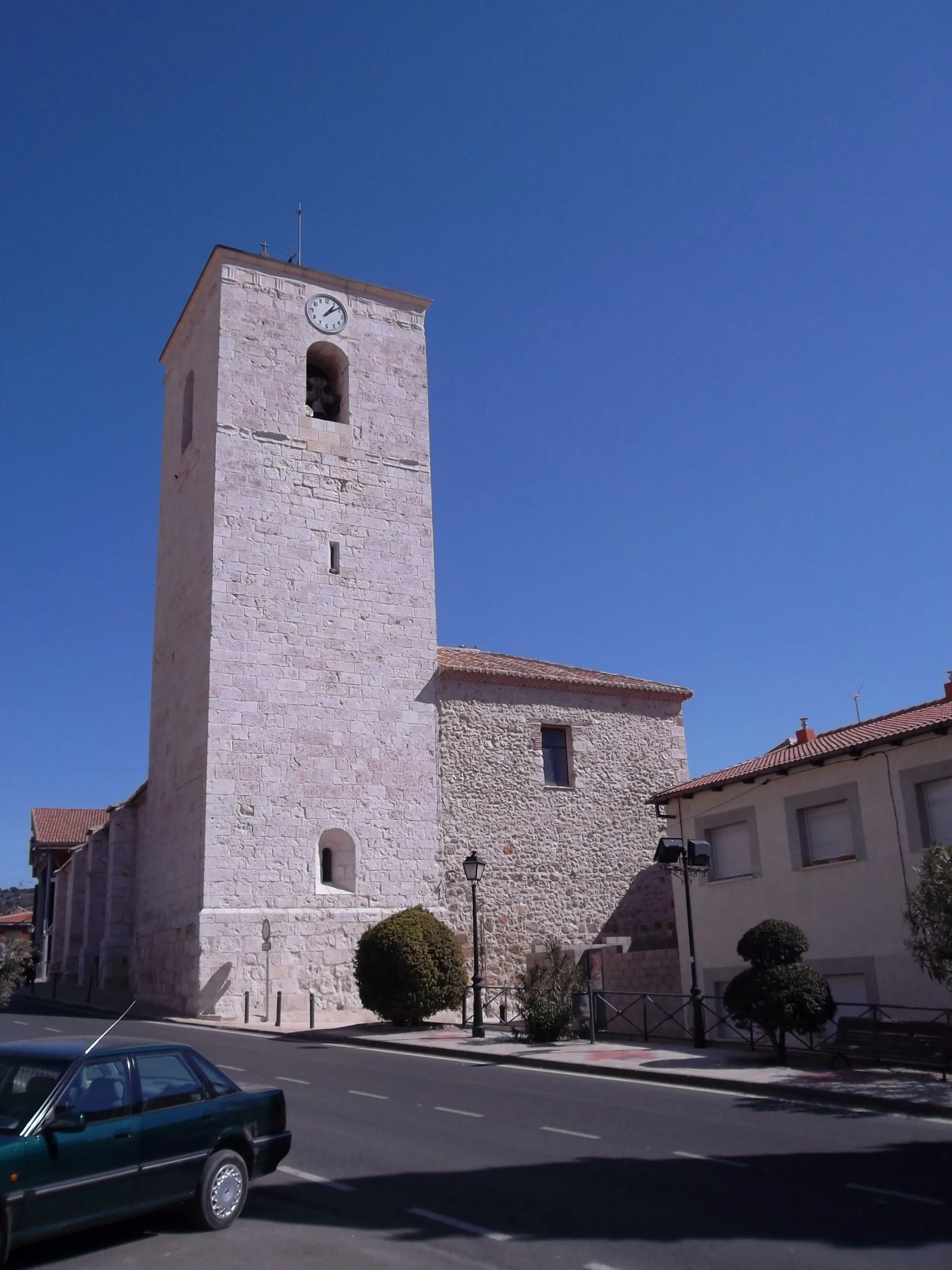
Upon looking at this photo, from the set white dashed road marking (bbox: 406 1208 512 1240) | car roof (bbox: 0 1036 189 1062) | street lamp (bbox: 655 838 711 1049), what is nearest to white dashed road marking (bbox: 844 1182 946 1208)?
white dashed road marking (bbox: 406 1208 512 1240)

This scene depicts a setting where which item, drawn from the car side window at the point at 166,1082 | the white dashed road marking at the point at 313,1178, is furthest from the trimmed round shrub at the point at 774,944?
the car side window at the point at 166,1082

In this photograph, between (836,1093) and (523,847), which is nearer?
(836,1093)

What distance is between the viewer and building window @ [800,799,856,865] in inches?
705

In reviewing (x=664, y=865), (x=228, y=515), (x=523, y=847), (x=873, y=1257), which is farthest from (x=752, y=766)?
(x=873, y=1257)

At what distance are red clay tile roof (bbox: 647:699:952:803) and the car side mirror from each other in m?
13.9

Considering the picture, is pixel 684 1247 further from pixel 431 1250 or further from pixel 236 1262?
pixel 236 1262

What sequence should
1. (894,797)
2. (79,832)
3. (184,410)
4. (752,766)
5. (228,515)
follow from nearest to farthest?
(894,797)
(752,766)
(228,515)
(184,410)
(79,832)

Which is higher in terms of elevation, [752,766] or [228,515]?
[228,515]

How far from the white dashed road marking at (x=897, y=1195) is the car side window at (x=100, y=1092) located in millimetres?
4753

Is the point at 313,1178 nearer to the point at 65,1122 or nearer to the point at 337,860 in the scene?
the point at 65,1122

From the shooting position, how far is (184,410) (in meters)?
29.9

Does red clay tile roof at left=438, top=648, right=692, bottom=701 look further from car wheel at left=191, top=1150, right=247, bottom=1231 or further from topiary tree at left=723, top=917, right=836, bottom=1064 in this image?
car wheel at left=191, top=1150, right=247, bottom=1231

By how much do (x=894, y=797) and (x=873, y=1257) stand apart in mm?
12196

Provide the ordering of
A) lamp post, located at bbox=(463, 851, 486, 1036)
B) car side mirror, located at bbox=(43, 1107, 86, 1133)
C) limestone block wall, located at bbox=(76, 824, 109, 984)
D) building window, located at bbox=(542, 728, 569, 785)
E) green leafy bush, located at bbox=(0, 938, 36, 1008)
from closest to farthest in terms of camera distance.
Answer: car side mirror, located at bbox=(43, 1107, 86, 1133), green leafy bush, located at bbox=(0, 938, 36, 1008), lamp post, located at bbox=(463, 851, 486, 1036), building window, located at bbox=(542, 728, 569, 785), limestone block wall, located at bbox=(76, 824, 109, 984)
